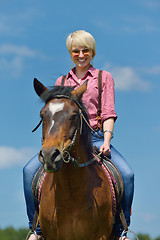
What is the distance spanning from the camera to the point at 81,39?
388 inches

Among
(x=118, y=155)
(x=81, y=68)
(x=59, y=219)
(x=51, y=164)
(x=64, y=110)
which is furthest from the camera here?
(x=81, y=68)

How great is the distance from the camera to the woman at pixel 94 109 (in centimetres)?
927

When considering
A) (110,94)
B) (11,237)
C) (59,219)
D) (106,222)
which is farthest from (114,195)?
(11,237)

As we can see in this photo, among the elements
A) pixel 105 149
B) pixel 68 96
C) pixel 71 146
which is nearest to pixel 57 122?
pixel 71 146

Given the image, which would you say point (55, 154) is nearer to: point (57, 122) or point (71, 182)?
point (57, 122)

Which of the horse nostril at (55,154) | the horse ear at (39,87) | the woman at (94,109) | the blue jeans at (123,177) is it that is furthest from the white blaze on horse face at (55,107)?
the blue jeans at (123,177)

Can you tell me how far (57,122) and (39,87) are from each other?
1406 mm

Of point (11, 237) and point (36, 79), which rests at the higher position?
point (36, 79)

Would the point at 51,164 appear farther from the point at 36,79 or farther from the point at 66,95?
the point at 36,79

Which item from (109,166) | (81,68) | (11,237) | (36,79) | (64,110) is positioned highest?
(81,68)

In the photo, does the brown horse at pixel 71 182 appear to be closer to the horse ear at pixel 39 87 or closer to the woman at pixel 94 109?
the horse ear at pixel 39 87

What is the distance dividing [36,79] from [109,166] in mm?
2401

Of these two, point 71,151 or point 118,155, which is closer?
point 71,151

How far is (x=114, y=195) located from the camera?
8.73 m
